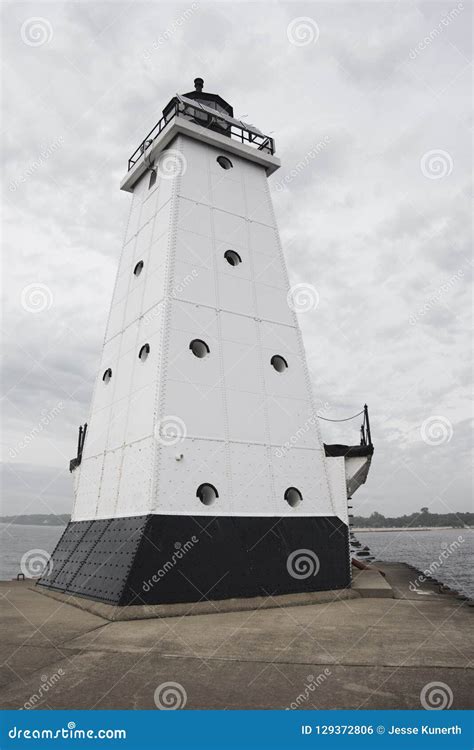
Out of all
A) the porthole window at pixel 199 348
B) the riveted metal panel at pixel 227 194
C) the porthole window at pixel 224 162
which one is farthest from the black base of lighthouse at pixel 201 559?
the porthole window at pixel 224 162

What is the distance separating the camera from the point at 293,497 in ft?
45.4

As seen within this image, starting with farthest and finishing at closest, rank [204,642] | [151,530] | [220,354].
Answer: [220,354]
[151,530]
[204,642]

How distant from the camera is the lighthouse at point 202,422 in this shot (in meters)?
11.6

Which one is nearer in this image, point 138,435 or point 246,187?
point 138,435

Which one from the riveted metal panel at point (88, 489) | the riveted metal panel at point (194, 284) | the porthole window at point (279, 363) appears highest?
the riveted metal panel at point (194, 284)

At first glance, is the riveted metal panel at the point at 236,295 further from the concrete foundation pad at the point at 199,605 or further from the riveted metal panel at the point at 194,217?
the concrete foundation pad at the point at 199,605

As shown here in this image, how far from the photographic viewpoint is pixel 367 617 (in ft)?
33.0

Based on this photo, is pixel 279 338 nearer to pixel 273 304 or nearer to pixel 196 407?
pixel 273 304

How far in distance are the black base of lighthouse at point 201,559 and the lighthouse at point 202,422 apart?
34 mm

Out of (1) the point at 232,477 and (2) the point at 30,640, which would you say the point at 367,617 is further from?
(2) the point at 30,640

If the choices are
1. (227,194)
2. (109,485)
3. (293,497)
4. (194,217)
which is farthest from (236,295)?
(109,485)

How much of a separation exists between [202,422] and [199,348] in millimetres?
2019

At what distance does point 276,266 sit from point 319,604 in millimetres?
9571

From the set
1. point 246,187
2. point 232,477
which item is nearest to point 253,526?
point 232,477
